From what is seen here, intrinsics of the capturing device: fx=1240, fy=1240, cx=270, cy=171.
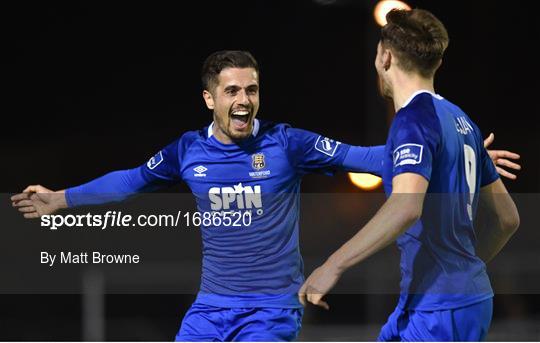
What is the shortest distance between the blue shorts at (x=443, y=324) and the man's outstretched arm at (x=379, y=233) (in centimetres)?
42

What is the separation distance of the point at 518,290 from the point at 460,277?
11.4ft

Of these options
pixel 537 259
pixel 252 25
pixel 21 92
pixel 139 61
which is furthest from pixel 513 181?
pixel 21 92

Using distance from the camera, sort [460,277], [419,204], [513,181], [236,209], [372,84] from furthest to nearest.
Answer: [513,181] → [372,84] → [236,209] → [460,277] → [419,204]

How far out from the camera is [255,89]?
513cm

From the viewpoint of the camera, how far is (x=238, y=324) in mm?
4934

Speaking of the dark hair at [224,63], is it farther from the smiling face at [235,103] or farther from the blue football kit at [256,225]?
the blue football kit at [256,225]

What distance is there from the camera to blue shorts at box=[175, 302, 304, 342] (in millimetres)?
4895

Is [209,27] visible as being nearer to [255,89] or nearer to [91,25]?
[91,25]

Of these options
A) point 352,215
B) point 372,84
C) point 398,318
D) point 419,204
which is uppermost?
point 372,84

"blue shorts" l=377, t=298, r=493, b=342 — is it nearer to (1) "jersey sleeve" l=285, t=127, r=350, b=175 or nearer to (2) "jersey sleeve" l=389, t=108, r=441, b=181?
(2) "jersey sleeve" l=389, t=108, r=441, b=181

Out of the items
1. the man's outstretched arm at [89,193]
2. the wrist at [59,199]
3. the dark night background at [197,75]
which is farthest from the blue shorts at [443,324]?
the dark night background at [197,75]

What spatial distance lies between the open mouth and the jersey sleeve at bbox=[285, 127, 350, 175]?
0.17m

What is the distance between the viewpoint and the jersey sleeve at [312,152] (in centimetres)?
504

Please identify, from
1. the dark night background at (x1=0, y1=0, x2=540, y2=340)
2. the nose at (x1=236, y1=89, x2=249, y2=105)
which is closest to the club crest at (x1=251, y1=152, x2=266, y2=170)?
the nose at (x1=236, y1=89, x2=249, y2=105)
